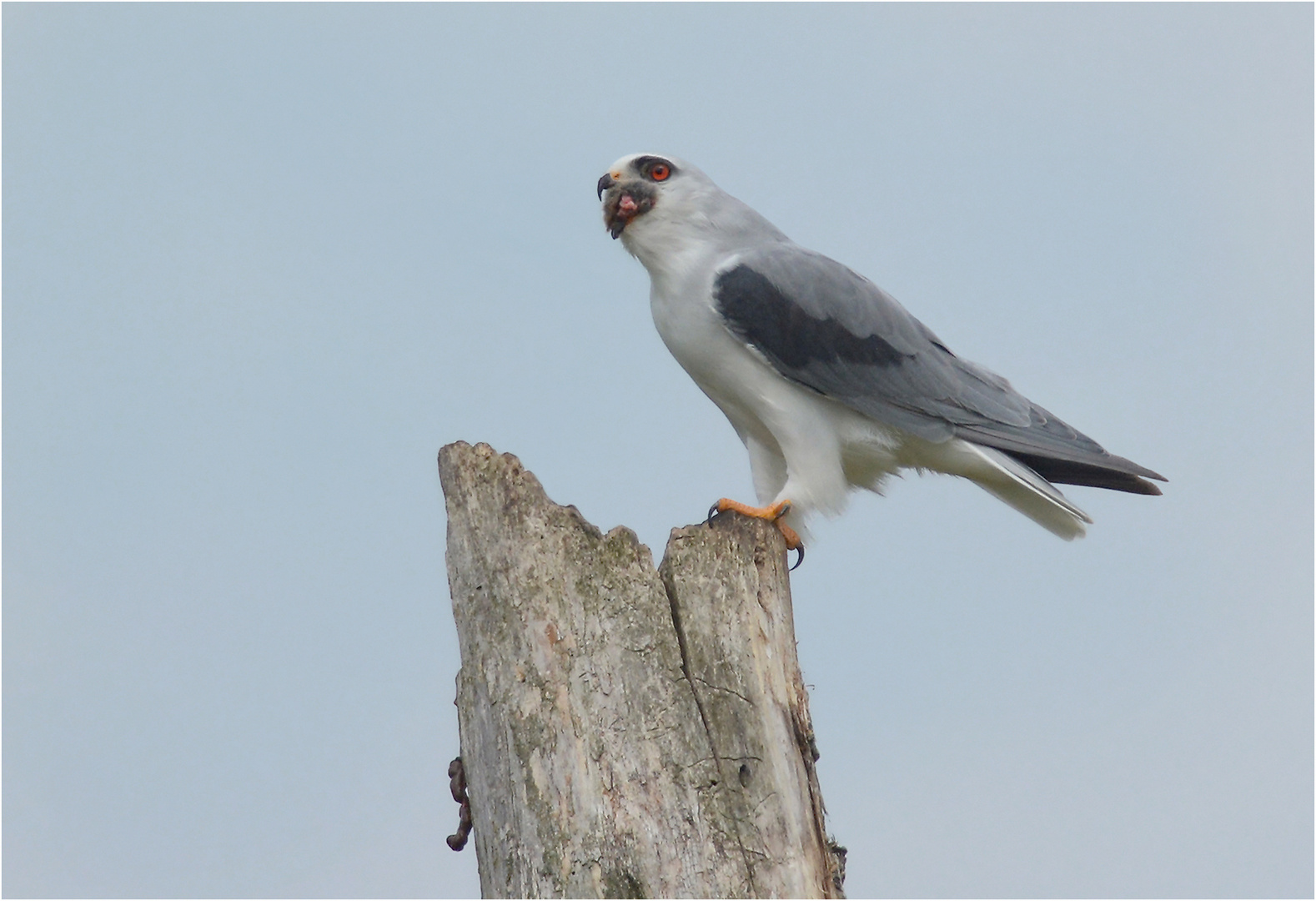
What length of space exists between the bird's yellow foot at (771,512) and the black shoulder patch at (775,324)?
0.81 meters

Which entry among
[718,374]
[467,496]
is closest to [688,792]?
[467,496]

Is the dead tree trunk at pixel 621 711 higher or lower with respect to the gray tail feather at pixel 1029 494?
lower

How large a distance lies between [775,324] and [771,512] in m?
1.05

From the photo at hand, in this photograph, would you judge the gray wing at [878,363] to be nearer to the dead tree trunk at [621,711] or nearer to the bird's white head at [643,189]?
the bird's white head at [643,189]

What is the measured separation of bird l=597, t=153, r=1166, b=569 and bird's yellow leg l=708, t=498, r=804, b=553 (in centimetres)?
2

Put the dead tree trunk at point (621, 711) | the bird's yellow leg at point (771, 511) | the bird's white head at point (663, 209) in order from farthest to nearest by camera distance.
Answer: the bird's white head at point (663, 209), the bird's yellow leg at point (771, 511), the dead tree trunk at point (621, 711)

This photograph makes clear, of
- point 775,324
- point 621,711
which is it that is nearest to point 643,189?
point 775,324

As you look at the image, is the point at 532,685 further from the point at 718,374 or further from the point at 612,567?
the point at 718,374

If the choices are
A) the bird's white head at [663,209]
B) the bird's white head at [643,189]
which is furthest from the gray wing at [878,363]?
the bird's white head at [643,189]

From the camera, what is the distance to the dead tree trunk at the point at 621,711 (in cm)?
432

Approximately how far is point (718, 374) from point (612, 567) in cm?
207

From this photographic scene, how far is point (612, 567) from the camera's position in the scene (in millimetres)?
4867

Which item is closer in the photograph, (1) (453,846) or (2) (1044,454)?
(1) (453,846)

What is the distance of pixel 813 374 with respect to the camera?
6617mm
